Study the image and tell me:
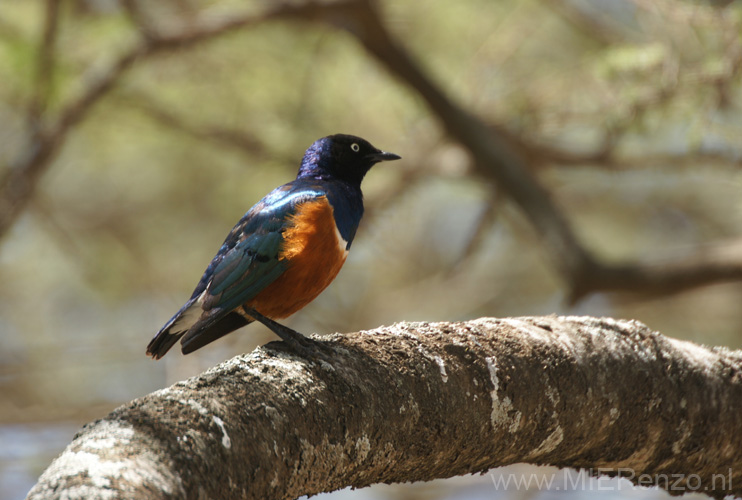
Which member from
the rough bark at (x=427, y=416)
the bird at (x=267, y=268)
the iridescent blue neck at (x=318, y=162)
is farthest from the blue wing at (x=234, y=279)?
the rough bark at (x=427, y=416)

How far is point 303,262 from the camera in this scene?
10.7 ft

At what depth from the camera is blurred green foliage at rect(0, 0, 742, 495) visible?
5414 millimetres

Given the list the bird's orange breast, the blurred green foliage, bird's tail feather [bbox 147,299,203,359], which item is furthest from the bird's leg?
the blurred green foliage

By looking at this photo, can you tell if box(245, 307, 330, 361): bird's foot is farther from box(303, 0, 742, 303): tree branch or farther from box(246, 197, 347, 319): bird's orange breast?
box(303, 0, 742, 303): tree branch

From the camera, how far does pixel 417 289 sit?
7.38 m

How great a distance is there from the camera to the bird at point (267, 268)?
315cm

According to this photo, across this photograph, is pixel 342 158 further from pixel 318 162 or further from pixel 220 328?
pixel 220 328

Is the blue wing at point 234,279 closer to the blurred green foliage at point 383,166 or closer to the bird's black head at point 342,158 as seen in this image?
the bird's black head at point 342,158

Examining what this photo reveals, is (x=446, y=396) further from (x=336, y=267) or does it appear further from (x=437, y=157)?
(x=437, y=157)

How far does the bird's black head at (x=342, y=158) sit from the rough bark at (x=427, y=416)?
174cm

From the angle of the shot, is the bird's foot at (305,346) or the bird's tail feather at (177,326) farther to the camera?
the bird's tail feather at (177,326)

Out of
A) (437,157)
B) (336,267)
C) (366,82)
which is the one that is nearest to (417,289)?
(437,157)

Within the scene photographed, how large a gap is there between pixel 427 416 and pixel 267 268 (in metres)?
1.22

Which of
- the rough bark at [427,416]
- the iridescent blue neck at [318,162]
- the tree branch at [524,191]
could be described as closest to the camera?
the rough bark at [427,416]
